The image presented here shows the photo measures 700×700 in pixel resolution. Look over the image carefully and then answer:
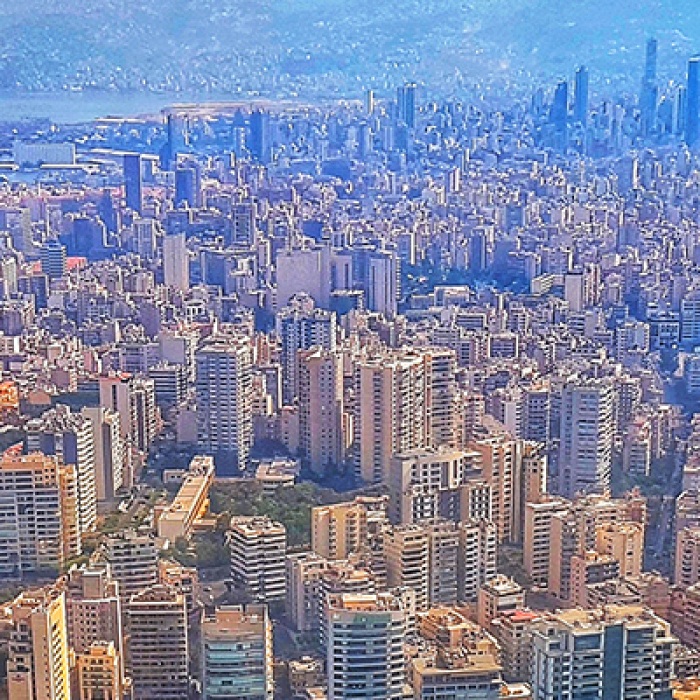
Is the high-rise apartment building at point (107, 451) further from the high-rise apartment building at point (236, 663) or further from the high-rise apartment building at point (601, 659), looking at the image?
the high-rise apartment building at point (601, 659)

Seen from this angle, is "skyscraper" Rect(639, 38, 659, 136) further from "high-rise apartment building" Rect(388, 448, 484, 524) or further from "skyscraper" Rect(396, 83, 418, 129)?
"high-rise apartment building" Rect(388, 448, 484, 524)

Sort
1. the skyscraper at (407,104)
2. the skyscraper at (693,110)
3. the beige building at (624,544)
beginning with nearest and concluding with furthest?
the beige building at (624,544) → the skyscraper at (407,104) → the skyscraper at (693,110)

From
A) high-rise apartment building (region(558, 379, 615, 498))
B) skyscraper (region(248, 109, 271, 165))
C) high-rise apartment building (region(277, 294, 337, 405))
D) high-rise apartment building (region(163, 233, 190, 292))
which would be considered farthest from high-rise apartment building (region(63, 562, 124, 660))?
skyscraper (region(248, 109, 271, 165))

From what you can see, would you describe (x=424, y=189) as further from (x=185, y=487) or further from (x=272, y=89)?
(x=185, y=487)

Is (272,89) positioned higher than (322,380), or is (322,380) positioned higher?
(272,89)

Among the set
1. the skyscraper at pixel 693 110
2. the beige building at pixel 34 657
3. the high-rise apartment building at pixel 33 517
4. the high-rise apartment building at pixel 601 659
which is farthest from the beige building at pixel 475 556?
the skyscraper at pixel 693 110

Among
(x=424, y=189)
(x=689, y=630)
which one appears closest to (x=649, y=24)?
(x=424, y=189)
